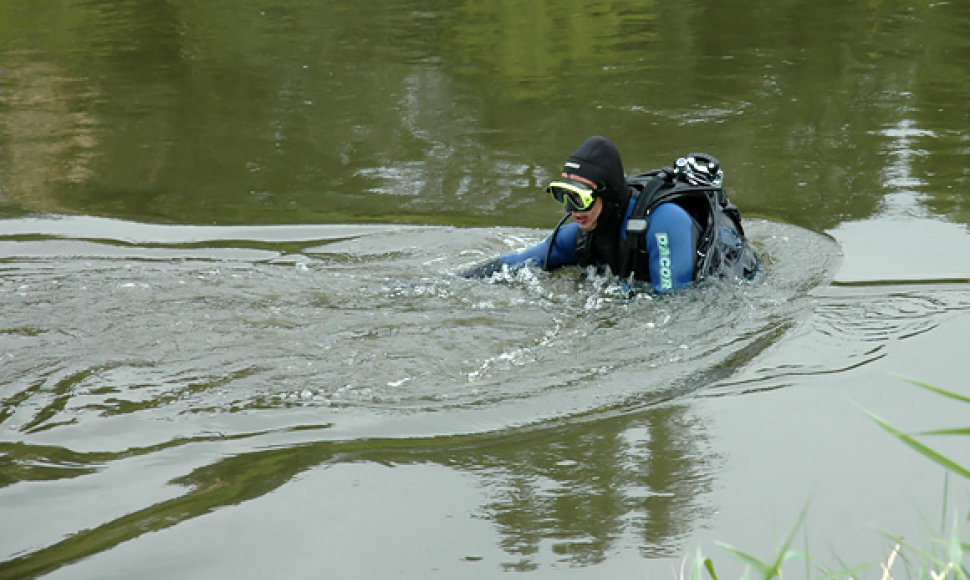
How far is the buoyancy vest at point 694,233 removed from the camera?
4977 millimetres

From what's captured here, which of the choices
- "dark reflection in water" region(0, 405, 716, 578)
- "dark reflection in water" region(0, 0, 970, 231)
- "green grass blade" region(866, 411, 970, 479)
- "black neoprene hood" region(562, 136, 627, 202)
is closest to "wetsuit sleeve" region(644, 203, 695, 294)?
"black neoprene hood" region(562, 136, 627, 202)

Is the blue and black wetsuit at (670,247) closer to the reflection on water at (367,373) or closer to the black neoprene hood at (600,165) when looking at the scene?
the reflection on water at (367,373)

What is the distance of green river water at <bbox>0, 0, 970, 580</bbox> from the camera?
3.27m

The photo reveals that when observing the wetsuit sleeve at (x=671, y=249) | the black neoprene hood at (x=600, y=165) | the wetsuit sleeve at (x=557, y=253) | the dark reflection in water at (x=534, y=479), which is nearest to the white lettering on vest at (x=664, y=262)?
the wetsuit sleeve at (x=671, y=249)

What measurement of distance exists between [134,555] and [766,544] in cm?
194

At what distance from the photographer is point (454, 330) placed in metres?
4.90

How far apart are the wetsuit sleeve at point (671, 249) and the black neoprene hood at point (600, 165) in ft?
0.88

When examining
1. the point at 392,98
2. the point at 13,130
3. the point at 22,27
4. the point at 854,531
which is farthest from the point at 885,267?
the point at 22,27

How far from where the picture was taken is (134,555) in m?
3.13

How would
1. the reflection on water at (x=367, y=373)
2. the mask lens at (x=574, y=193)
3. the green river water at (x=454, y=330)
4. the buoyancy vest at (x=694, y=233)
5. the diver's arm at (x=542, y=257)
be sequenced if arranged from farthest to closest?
the diver's arm at (x=542, y=257)
the buoyancy vest at (x=694, y=233)
the mask lens at (x=574, y=193)
the reflection on water at (x=367, y=373)
the green river water at (x=454, y=330)

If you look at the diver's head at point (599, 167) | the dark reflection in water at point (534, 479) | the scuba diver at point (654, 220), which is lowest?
the dark reflection in water at point (534, 479)

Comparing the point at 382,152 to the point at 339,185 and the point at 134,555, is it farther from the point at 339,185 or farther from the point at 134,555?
the point at 134,555

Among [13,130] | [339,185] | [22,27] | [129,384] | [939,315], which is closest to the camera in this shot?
[129,384]

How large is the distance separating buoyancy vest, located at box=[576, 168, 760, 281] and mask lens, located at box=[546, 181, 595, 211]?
235mm
